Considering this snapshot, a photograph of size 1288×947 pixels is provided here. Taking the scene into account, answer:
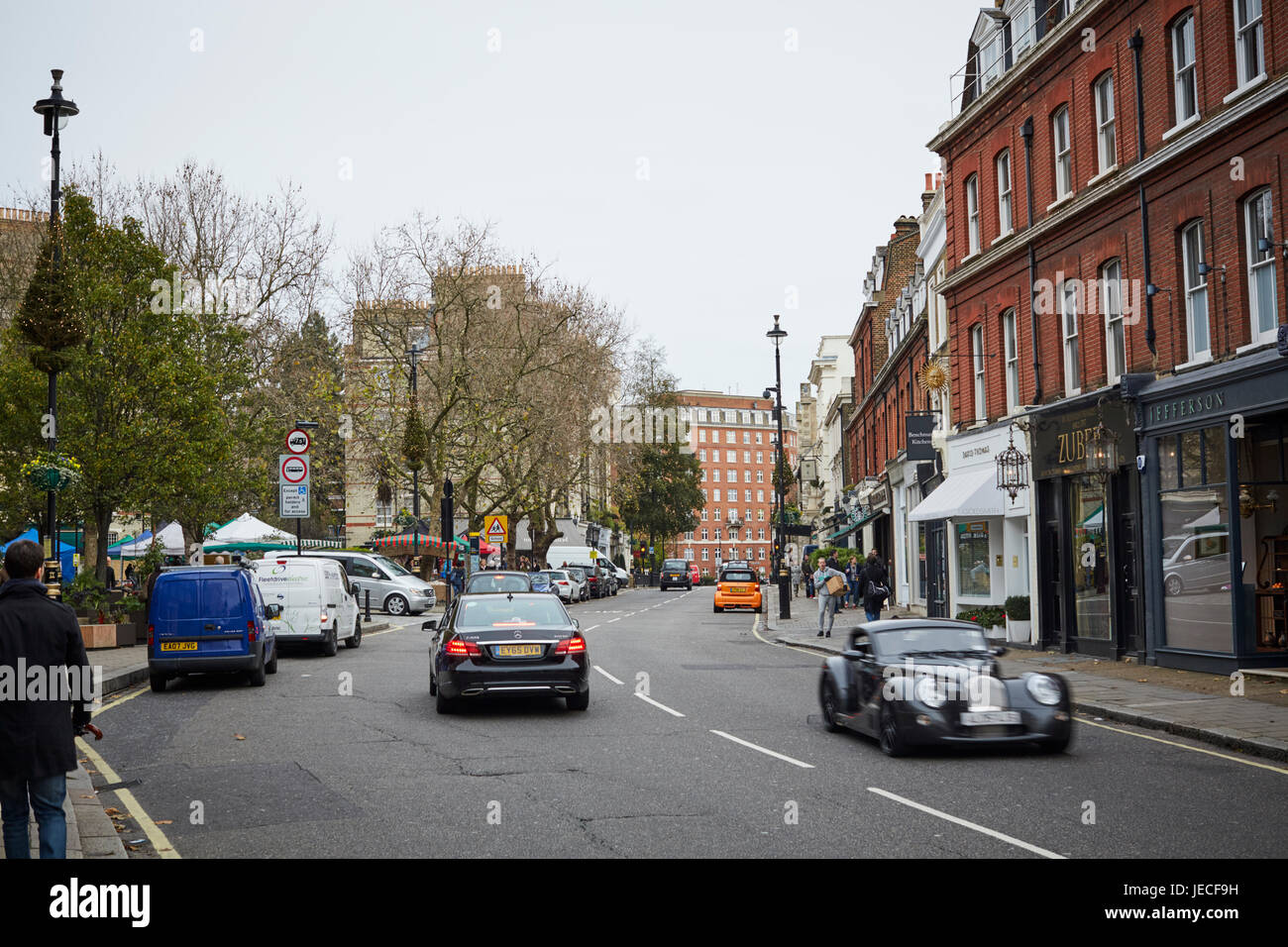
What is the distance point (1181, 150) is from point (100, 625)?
21121 millimetres

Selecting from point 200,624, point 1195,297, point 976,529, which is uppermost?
point 1195,297

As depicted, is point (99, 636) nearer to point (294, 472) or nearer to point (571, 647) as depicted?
point (294, 472)

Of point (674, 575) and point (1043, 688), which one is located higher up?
point (1043, 688)

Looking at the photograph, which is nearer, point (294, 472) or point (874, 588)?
point (294, 472)

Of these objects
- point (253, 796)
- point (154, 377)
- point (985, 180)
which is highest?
point (985, 180)

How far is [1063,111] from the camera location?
951 inches

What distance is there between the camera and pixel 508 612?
1491 cm

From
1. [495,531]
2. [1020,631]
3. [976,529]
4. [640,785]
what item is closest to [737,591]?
[495,531]

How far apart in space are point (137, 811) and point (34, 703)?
11.2 ft

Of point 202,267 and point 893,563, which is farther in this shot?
point 893,563

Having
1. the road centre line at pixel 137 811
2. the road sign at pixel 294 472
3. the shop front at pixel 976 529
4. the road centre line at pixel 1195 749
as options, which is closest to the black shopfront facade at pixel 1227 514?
the road centre line at pixel 1195 749

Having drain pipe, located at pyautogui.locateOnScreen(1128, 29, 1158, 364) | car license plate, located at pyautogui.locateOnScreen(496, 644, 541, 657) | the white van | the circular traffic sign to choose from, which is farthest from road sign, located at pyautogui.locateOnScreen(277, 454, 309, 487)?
drain pipe, located at pyautogui.locateOnScreen(1128, 29, 1158, 364)
